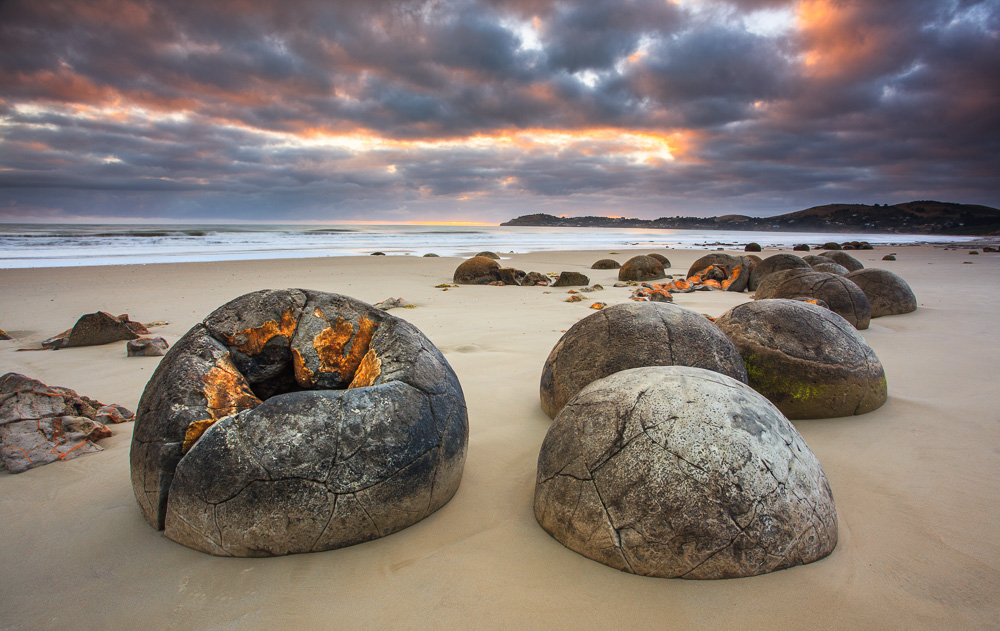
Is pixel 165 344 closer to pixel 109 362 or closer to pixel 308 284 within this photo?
pixel 109 362

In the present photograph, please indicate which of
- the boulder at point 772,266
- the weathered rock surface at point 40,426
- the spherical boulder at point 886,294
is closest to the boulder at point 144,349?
the weathered rock surface at point 40,426

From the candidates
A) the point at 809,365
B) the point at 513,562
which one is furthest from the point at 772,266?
the point at 513,562

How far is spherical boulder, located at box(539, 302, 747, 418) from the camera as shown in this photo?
12.7 feet

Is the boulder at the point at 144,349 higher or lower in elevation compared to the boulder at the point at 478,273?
lower

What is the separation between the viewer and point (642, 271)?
1602 centimetres

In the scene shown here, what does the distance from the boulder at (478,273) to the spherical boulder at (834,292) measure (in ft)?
24.9

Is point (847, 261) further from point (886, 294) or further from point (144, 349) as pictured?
point (144, 349)

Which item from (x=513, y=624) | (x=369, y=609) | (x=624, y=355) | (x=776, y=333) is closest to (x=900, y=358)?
(x=776, y=333)

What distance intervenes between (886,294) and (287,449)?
34.3 feet

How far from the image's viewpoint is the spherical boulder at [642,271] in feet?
52.3

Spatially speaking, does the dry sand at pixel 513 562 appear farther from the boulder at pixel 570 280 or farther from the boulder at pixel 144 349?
the boulder at pixel 570 280

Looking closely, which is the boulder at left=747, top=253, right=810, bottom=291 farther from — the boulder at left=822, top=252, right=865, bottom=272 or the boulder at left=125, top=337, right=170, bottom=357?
the boulder at left=125, top=337, right=170, bottom=357

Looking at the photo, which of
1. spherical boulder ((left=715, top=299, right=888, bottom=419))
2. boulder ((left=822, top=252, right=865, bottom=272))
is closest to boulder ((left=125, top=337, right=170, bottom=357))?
Result: spherical boulder ((left=715, top=299, right=888, bottom=419))

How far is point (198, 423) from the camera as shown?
105 inches
